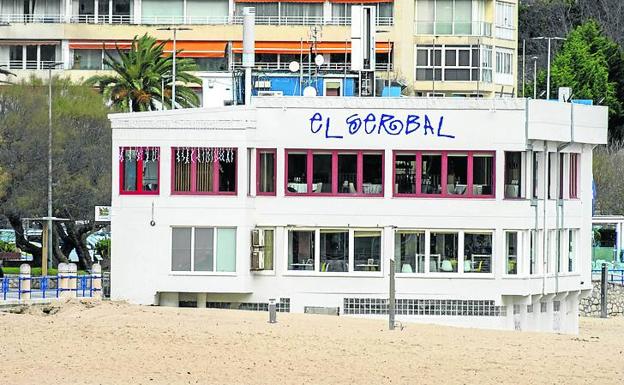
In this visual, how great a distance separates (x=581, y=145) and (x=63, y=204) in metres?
30.6

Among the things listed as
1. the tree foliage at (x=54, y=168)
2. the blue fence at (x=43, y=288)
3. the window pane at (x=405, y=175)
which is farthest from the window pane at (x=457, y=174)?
the tree foliage at (x=54, y=168)

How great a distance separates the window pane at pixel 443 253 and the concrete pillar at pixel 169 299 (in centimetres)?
661

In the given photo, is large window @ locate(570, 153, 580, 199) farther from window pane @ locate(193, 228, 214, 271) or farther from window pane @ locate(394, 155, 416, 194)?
window pane @ locate(193, 228, 214, 271)

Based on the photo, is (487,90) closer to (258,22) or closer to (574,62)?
(574,62)

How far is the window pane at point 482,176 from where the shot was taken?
5247cm

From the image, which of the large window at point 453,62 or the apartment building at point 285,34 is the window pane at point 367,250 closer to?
the apartment building at point 285,34

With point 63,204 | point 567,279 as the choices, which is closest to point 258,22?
point 63,204

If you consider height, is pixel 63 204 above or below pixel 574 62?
below

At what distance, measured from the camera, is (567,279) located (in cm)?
5547

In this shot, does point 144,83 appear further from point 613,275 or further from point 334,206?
point 334,206

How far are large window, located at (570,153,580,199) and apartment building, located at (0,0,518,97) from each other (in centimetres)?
5241

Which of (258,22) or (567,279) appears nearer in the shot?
(567,279)

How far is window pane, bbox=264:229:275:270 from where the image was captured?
5262cm

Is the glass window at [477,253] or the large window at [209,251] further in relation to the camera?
the glass window at [477,253]
